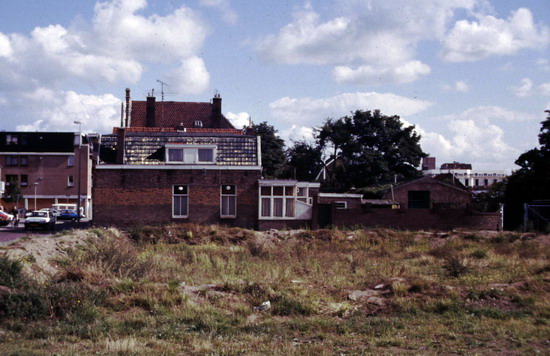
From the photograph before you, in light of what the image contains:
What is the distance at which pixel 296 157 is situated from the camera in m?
66.6

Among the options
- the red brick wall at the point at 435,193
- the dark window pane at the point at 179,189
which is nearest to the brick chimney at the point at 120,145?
the dark window pane at the point at 179,189

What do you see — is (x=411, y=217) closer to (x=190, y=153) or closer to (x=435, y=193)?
(x=435, y=193)

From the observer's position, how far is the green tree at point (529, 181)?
Answer: 3819 centimetres

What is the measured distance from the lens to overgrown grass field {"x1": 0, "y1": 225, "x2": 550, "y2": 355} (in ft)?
34.1

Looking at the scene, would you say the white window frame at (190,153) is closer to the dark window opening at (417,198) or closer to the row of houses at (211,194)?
the row of houses at (211,194)

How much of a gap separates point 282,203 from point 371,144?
90.7 feet

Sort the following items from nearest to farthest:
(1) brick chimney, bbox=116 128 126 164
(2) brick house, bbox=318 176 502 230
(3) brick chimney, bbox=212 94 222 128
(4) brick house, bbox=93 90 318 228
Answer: (2) brick house, bbox=318 176 502 230 → (4) brick house, bbox=93 90 318 228 → (1) brick chimney, bbox=116 128 126 164 → (3) brick chimney, bbox=212 94 222 128

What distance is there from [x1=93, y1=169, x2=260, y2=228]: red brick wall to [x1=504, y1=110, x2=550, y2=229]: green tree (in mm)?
17188

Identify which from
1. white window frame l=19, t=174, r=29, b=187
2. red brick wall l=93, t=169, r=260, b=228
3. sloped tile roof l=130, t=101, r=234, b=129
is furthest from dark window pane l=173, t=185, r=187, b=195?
white window frame l=19, t=174, r=29, b=187

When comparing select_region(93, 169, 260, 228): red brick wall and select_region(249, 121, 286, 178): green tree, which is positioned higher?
select_region(249, 121, 286, 178): green tree

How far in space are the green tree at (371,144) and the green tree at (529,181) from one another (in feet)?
58.4

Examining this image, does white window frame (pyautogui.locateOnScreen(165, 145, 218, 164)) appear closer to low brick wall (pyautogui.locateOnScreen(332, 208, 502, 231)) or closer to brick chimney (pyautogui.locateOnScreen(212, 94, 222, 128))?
low brick wall (pyautogui.locateOnScreen(332, 208, 502, 231))

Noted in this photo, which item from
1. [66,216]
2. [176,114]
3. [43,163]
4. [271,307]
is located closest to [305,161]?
[176,114]

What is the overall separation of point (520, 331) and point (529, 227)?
953 inches
